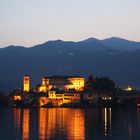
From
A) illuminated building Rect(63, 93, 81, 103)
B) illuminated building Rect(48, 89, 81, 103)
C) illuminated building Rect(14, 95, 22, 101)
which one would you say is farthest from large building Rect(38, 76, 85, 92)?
illuminated building Rect(63, 93, 81, 103)

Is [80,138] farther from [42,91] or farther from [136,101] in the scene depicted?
[42,91]

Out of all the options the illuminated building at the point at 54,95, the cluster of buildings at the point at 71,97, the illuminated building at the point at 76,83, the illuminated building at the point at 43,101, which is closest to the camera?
the cluster of buildings at the point at 71,97

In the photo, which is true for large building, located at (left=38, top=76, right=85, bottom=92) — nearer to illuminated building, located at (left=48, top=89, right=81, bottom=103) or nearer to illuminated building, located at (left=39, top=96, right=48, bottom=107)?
illuminated building, located at (left=48, top=89, right=81, bottom=103)

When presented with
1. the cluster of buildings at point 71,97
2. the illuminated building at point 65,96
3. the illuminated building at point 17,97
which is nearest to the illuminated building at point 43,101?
the cluster of buildings at point 71,97

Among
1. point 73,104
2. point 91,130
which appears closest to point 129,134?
point 91,130

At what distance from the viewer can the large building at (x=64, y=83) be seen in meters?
96.6

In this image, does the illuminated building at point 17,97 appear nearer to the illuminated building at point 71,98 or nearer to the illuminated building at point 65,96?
the illuminated building at point 65,96

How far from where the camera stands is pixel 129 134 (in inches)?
1294

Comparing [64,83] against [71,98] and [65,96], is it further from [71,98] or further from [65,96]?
[71,98]

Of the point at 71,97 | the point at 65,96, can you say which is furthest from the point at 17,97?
the point at 71,97

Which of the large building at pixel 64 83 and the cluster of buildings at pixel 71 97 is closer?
the cluster of buildings at pixel 71 97

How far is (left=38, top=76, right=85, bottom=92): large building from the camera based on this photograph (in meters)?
96.6

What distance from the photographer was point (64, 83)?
9844cm

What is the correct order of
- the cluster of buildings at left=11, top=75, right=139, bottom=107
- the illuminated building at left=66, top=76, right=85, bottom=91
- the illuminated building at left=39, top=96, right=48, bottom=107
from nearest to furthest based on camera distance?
1. the cluster of buildings at left=11, top=75, right=139, bottom=107
2. the illuminated building at left=39, top=96, right=48, bottom=107
3. the illuminated building at left=66, top=76, right=85, bottom=91
